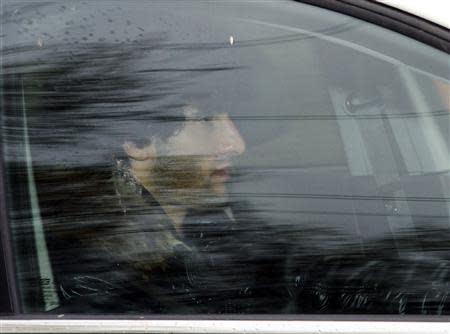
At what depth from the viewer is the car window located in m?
2.04

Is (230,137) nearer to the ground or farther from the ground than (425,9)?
nearer to the ground

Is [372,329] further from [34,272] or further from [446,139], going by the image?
[34,272]

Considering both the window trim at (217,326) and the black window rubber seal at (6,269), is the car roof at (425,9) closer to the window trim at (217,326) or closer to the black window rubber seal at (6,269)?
the window trim at (217,326)

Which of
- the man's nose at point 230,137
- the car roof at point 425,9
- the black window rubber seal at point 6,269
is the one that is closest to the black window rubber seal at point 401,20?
the car roof at point 425,9

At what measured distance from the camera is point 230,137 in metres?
2.06

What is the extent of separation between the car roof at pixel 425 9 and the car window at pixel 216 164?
11cm

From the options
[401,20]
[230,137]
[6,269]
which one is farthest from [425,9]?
[6,269]

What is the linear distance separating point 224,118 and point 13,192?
0.48 meters

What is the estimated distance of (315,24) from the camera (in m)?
2.02

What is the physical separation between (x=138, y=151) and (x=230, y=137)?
20 centimetres

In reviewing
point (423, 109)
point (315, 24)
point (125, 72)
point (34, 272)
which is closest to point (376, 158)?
point (423, 109)

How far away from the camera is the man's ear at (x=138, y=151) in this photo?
208cm

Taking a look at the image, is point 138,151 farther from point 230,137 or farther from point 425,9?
point 425,9

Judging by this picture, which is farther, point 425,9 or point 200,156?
point 200,156
